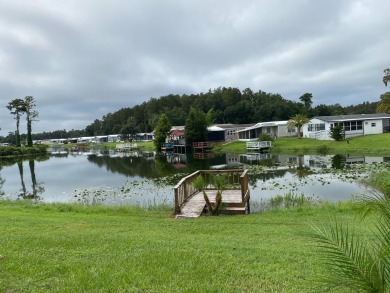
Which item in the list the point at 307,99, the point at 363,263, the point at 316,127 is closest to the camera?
the point at 363,263

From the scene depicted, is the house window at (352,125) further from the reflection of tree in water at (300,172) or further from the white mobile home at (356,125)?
the reflection of tree in water at (300,172)

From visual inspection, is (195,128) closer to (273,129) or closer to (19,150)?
(273,129)

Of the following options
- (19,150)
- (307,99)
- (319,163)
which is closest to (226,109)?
(307,99)

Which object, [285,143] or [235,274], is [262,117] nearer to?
[285,143]

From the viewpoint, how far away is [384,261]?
194 cm

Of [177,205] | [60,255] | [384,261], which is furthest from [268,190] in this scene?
[384,261]

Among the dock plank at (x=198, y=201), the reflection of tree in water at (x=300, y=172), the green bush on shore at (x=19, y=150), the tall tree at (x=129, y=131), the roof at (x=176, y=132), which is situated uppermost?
the tall tree at (x=129, y=131)

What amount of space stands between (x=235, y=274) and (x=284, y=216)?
696 cm

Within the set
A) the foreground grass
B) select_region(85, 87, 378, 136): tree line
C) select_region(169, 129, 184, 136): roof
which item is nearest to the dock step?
the foreground grass

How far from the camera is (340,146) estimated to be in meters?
40.0

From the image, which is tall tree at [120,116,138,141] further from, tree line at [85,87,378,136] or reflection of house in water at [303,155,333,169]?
reflection of house in water at [303,155,333,169]

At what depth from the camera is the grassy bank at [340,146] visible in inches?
1432

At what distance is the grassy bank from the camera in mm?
36375

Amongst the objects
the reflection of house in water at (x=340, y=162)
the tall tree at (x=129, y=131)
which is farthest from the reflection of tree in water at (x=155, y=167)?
the tall tree at (x=129, y=131)
